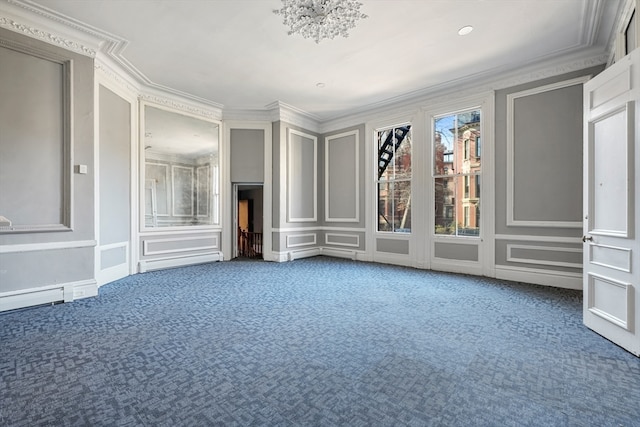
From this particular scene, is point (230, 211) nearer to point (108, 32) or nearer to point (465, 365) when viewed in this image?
point (108, 32)

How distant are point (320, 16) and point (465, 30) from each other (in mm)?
1842

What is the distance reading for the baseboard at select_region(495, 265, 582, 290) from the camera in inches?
166

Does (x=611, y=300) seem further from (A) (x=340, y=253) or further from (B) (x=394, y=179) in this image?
(A) (x=340, y=253)

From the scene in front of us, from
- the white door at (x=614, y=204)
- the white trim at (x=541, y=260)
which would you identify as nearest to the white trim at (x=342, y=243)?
the white trim at (x=541, y=260)

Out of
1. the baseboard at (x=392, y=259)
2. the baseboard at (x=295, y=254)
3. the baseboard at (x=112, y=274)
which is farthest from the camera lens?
the baseboard at (x=295, y=254)

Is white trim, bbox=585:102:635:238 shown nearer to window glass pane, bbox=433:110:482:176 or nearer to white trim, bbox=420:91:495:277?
white trim, bbox=420:91:495:277

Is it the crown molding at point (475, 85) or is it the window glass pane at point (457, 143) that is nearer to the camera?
the crown molding at point (475, 85)

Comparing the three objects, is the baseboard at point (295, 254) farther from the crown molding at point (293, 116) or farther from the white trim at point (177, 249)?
the crown molding at point (293, 116)

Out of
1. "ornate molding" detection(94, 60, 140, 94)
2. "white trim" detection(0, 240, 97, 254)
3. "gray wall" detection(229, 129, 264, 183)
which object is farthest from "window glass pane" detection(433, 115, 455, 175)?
"white trim" detection(0, 240, 97, 254)

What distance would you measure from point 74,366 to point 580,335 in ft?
13.4

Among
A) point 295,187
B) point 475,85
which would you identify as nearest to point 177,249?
point 295,187

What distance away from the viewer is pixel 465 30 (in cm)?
369

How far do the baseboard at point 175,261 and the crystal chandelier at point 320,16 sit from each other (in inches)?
176

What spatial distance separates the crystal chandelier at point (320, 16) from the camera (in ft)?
10.4
